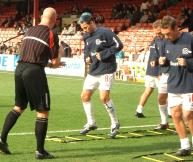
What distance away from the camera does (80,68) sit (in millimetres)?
25703

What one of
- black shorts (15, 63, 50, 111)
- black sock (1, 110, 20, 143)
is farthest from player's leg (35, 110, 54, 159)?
black sock (1, 110, 20, 143)

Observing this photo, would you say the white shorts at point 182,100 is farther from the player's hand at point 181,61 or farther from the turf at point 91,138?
the turf at point 91,138

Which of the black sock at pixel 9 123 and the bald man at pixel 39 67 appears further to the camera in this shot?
the black sock at pixel 9 123

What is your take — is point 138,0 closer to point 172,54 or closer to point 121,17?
point 121,17

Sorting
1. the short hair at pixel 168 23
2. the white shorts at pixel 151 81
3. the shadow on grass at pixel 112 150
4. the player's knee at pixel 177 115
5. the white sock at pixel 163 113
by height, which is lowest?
the shadow on grass at pixel 112 150

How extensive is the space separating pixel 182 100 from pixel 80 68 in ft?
59.0

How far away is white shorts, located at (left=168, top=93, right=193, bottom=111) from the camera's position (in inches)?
304

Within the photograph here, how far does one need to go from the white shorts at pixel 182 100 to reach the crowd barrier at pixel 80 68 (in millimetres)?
14577

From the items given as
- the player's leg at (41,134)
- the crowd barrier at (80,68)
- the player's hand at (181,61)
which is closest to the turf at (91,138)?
the player's leg at (41,134)

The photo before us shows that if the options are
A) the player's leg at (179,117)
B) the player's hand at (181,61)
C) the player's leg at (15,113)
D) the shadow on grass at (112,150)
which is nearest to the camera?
the player's hand at (181,61)

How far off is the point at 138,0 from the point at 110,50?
81.1ft

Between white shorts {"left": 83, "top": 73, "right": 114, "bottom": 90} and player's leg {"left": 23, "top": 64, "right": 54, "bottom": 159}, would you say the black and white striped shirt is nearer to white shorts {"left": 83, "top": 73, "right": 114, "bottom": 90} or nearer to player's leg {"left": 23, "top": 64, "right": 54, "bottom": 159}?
player's leg {"left": 23, "top": 64, "right": 54, "bottom": 159}

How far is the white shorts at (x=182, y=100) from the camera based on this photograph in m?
7.72

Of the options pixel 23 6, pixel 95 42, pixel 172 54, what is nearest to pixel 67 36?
pixel 23 6
